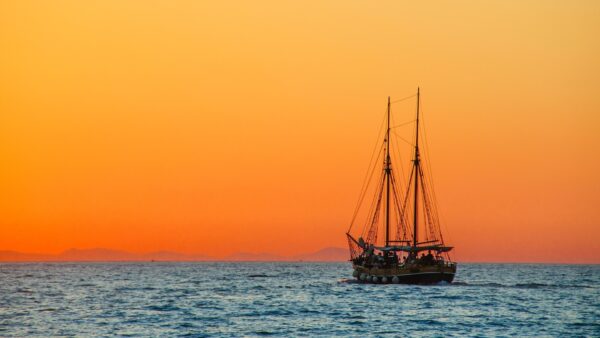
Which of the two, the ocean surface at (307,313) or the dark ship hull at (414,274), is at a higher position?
the dark ship hull at (414,274)

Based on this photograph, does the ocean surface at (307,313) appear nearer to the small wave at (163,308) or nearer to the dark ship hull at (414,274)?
the small wave at (163,308)

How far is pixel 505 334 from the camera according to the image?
66375 millimetres

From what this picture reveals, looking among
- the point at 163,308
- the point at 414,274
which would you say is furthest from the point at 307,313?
the point at 414,274

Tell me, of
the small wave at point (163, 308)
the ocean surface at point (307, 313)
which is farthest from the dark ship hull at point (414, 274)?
the small wave at point (163, 308)

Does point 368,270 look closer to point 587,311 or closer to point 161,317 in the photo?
point 587,311

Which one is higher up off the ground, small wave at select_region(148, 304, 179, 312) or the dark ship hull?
the dark ship hull

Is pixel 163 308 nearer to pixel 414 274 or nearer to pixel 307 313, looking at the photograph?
pixel 307 313

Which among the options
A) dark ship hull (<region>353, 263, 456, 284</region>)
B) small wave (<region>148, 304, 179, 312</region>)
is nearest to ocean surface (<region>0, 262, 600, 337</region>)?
small wave (<region>148, 304, 179, 312</region>)

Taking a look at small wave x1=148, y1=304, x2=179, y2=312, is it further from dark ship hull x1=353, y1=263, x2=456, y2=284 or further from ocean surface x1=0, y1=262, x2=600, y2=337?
dark ship hull x1=353, y1=263, x2=456, y2=284

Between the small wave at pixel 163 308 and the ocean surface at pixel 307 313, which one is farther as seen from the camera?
the small wave at pixel 163 308

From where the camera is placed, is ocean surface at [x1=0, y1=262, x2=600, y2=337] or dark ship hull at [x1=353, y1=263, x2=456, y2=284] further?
dark ship hull at [x1=353, y1=263, x2=456, y2=284]

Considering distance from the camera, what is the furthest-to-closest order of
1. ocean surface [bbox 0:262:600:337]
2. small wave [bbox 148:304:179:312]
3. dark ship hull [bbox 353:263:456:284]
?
dark ship hull [bbox 353:263:456:284], small wave [bbox 148:304:179:312], ocean surface [bbox 0:262:600:337]

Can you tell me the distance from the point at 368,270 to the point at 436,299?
88.9ft

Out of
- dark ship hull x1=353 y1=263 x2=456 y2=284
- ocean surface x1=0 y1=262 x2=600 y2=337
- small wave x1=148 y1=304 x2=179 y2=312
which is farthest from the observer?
dark ship hull x1=353 y1=263 x2=456 y2=284
